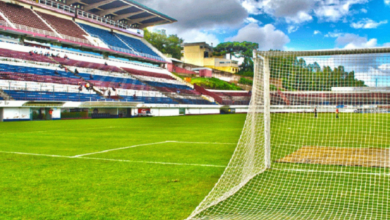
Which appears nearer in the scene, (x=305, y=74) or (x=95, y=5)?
(x=305, y=74)

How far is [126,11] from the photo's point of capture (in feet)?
157

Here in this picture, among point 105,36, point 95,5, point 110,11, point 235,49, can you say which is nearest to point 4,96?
point 105,36

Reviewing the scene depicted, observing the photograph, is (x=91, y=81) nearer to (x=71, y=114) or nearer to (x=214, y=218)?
(x=71, y=114)

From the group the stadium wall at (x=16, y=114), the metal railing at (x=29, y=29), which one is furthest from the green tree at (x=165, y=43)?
the stadium wall at (x=16, y=114)

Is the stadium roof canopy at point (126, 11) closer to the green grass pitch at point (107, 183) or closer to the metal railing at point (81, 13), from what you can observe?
the metal railing at point (81, 13)

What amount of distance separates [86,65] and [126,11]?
604 inches

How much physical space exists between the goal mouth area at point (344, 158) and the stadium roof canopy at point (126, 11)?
41349mm

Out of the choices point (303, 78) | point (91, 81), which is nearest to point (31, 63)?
point (91, 81)

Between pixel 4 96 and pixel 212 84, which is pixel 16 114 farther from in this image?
pixel 212 84

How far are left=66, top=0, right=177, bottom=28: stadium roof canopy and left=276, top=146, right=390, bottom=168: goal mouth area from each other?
4135 centimetres

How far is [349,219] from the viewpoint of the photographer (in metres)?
3.16

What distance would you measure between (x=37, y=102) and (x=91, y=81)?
27.5 ft

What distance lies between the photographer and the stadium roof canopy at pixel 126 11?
43750 millimetres

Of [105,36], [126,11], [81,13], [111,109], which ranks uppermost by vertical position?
[126,11]
